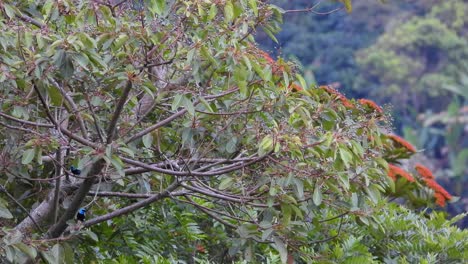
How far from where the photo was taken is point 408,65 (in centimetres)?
2775

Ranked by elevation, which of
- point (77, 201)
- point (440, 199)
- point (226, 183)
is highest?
point (226, 183)

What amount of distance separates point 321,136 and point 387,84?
82.4 ft

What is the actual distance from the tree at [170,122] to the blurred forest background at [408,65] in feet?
72.9

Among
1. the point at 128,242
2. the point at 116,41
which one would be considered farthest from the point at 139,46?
the point at 128,242

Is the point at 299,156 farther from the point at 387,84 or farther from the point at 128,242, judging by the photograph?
the point at 387,84

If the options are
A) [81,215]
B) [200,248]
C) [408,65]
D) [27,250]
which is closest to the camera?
[27,250]

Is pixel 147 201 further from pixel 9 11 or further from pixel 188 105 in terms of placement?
pixel 9 11

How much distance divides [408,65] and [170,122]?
25264mm

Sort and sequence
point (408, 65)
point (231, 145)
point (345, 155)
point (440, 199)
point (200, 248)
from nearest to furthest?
1. point (345, 155)
2. point (231, 145)
3. point (200, 248)
4. point (440, 199)
5. point (408, 65)

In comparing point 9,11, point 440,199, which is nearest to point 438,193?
point 440,199

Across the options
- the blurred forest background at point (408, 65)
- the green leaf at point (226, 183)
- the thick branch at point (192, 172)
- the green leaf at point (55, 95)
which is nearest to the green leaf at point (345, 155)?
the thick branch at point (192, 172)

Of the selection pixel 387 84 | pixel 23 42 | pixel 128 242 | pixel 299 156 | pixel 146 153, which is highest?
pixel 23 42

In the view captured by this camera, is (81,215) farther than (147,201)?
Yes

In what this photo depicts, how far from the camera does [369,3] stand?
2730 cm
